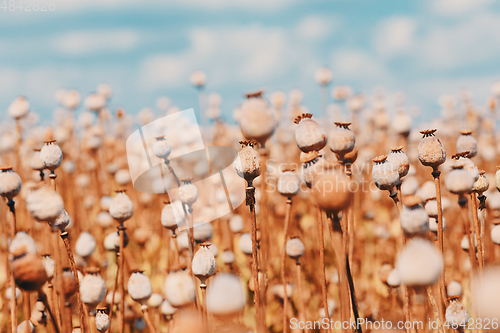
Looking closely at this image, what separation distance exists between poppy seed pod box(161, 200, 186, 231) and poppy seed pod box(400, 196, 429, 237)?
2.45ft

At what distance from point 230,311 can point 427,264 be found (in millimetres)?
310

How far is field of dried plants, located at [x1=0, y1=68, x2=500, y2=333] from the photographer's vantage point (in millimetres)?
727

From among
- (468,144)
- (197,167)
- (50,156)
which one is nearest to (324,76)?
(197,167)

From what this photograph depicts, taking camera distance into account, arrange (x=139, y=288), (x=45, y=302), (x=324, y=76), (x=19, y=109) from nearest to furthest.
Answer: (x=45, y=302) < (x=139, y=288) < (x=19, y=109) < (x=324, y=76)

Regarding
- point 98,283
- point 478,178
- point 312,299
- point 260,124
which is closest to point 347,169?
point 478,178

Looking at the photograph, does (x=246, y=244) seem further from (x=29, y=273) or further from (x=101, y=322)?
(x=29, y=273)

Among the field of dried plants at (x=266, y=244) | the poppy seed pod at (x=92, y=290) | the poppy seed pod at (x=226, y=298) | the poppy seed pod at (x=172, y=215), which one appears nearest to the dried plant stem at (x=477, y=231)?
the field of dried plants at (x=266, y=244)

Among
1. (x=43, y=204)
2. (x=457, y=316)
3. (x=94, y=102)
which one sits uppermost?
(x=94, y=102)

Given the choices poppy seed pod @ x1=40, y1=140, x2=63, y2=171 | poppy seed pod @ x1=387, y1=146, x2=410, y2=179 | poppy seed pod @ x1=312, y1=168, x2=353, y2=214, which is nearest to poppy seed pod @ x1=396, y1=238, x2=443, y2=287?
poppy seed pod @ x1=312, y1=168, x2=353, y2=214

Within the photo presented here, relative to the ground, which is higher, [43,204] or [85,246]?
[43,204]

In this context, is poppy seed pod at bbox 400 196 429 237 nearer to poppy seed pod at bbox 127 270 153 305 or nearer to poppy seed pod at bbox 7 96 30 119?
poppy seed pod at bbox 127 270 153 305

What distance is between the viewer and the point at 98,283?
3.26 feet

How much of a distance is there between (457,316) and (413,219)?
1.54 feet

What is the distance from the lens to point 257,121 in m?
0.71
